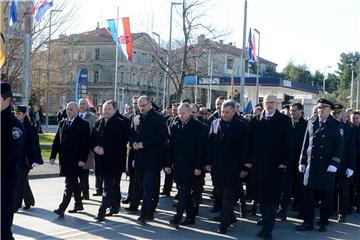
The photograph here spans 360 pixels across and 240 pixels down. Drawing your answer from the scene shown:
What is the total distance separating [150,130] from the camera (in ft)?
31.5

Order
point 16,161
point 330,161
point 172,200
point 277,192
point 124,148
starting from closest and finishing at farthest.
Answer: point 16,161, point 277,192, point 330,161, point 124,148, point 172,200

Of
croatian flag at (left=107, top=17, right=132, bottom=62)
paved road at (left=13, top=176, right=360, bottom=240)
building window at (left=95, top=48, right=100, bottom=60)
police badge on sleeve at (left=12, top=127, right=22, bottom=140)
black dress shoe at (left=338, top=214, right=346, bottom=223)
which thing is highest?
building window at (left=95, top=48, right=100, bottom=60)

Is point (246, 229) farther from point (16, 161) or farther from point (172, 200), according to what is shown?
point (16, 161)

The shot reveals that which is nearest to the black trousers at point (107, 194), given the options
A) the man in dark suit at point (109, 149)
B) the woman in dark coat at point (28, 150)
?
the man in dark suit at point (109, 149)

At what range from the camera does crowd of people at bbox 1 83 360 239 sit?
8.64 metres

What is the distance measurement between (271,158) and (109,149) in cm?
291

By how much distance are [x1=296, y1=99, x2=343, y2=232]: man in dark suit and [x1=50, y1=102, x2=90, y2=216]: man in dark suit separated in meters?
3.99

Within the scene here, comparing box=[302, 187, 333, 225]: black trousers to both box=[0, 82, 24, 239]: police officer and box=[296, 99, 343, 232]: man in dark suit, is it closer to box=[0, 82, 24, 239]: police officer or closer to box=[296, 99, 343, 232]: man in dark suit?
box=[296, 99, 343, 232]: man in dark suit

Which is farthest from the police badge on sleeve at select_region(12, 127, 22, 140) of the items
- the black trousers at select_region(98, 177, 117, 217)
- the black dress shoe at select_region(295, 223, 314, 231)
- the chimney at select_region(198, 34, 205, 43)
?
the chimney at select_region(198, 34, 205, 43)

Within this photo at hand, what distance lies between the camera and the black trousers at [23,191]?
10016 mm

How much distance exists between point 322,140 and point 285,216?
185 cm

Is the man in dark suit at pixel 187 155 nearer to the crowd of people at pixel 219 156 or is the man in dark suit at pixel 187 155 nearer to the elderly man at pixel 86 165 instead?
the crowd of people at pixel 219 156

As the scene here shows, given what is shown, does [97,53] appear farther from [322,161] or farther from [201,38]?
[322,161]

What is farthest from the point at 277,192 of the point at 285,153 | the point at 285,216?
the point at 285,216
